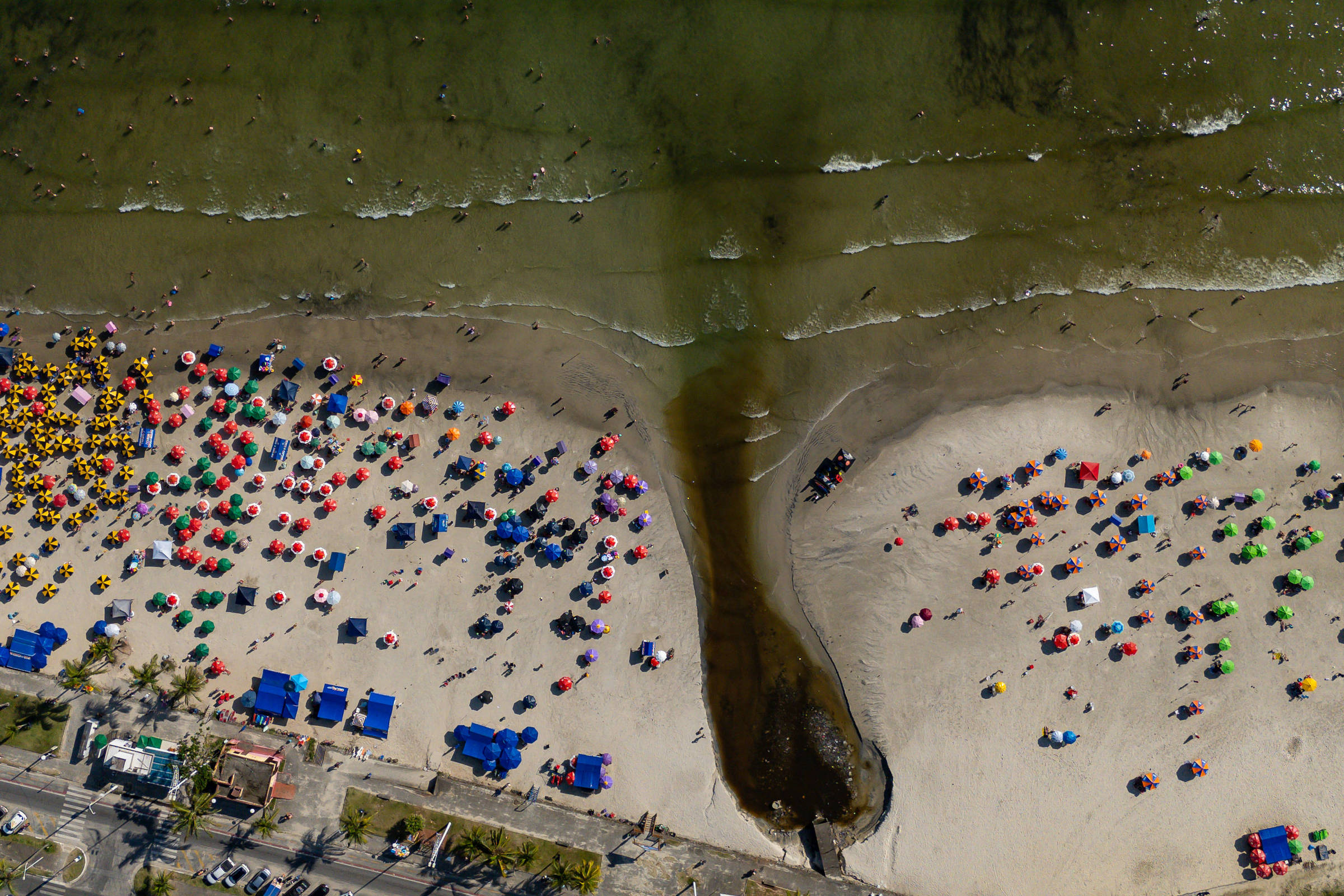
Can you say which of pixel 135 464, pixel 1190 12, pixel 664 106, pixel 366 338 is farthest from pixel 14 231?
pixel 1190 12

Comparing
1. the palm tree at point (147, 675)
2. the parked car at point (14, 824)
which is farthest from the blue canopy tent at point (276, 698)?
the parked car at point (14, 824)

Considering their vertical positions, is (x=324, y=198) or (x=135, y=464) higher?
(x=324, y=198)

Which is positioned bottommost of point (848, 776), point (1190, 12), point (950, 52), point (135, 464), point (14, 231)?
point (848, 776)

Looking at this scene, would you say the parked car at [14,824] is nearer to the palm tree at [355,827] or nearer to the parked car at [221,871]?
the parked car at [221,871]

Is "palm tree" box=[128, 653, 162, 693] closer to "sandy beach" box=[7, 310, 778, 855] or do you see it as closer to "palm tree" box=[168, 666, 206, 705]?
"sandy beach" box=[7, 310, 778, 855]

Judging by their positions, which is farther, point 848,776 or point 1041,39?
point 1041,39

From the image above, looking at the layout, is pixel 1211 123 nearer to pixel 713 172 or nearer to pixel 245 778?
pixel 713 172

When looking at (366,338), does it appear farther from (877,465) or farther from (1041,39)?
(1041,39)
